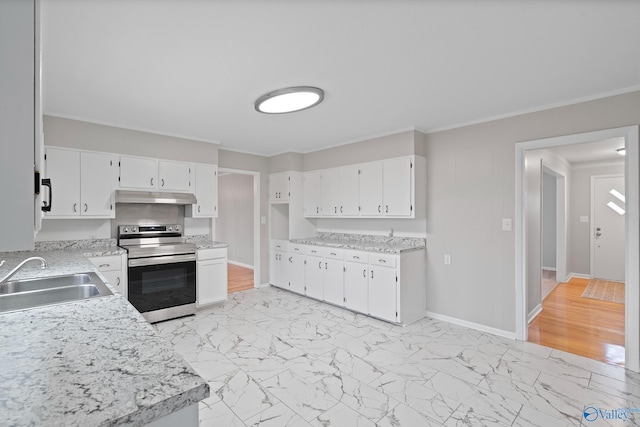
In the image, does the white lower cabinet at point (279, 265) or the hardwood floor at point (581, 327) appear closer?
the hardwood floor at point (581, 327)

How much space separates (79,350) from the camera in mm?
1051

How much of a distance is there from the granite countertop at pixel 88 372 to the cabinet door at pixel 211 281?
9.21 feet

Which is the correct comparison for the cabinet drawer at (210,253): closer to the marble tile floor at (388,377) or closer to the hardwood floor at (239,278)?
the marble tile floor at (388,377)

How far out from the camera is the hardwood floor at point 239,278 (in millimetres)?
5488

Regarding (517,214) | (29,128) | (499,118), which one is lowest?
(517,214)

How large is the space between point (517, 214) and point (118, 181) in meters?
4.60

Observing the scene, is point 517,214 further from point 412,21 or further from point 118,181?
point 118,181

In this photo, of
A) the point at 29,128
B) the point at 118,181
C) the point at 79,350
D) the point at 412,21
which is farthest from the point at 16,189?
the point at 118,181

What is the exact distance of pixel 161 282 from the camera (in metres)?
3.75

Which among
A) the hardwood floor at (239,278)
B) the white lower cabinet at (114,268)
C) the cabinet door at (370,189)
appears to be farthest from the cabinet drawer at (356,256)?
the white lower cabinet at (114,268)

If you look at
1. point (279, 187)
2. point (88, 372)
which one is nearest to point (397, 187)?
point (279, 187)

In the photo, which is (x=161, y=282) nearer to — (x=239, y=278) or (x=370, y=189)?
(x=239, y=278)

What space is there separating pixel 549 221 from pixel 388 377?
20.9ft

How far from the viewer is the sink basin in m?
1.82
